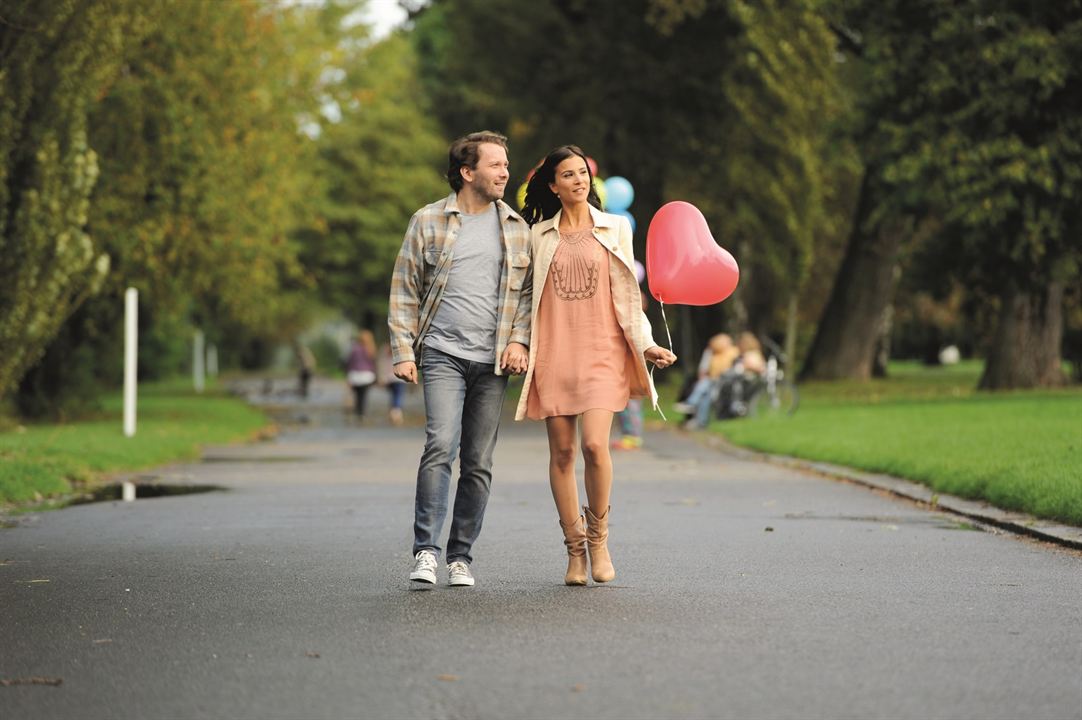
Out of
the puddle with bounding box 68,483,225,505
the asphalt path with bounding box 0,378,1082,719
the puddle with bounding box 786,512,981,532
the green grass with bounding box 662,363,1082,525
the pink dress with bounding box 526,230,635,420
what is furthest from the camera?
the puddle with bounding box 68,483,225,505

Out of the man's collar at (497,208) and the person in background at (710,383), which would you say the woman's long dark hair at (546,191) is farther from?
the person in background at (710,383)

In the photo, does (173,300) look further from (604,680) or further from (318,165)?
(318,165)

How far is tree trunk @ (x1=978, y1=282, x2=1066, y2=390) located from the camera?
28172 mm

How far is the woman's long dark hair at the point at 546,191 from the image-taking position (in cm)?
743

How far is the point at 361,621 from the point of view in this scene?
255 inches

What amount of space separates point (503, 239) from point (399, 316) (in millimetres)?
592

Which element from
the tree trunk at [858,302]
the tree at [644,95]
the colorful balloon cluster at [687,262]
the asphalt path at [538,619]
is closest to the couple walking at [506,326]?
the asphalt path at [538,619]

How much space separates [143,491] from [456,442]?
22.8ft

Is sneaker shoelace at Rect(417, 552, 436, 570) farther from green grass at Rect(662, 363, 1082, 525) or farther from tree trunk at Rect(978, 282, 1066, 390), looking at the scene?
tree trunk at Rect(978, 282, 1066, 390)

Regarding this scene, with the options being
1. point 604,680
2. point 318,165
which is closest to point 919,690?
point 604,680

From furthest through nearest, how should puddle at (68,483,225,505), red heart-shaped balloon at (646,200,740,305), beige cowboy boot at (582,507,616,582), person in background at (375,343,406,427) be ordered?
person in background at (375,343,406,427)
puddle at (68,483,225,505)
red heart-shaped balloon at (646,200,740,305)
beige cowboy boot at (582,507,616,582)

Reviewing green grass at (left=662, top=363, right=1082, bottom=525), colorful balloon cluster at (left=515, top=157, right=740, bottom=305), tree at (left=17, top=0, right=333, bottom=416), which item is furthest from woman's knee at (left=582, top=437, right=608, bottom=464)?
tree at (left=17, top=0, right=333, bottom=416)

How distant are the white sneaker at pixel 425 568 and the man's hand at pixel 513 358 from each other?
91 centimetres

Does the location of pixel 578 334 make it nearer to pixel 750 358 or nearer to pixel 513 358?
pixel 513 358
